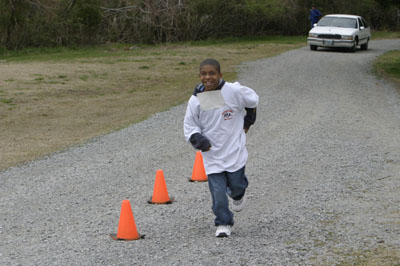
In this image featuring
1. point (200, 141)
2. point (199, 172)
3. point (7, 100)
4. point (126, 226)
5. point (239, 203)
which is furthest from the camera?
point (7, 100)

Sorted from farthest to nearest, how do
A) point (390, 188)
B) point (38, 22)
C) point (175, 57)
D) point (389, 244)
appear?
point (38, 22) → point (175, 57) → point (390, 188) → point (389, 244)

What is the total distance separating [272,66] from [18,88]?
9546 mm

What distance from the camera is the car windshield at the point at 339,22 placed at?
28.0 m

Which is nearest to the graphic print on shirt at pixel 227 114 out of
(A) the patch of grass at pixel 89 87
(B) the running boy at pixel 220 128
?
(B) the running boy at pixel 220 128

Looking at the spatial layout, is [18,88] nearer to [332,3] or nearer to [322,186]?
[322,186]

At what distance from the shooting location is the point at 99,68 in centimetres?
2373

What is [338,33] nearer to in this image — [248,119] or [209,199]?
[209,199]

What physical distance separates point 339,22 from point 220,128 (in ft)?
79.3

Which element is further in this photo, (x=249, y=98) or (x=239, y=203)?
(x=239, y=203)

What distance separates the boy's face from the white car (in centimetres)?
2290

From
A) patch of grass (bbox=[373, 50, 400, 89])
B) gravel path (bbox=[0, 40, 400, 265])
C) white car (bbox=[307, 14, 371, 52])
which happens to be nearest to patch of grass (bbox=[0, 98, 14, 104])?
gravel path (bbox=[0, 40, 400, 265])

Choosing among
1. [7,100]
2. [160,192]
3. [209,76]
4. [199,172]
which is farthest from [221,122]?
[7,100]

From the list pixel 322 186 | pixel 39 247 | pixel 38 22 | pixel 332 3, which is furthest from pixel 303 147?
pixel 332 3

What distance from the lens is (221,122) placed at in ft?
18.0
